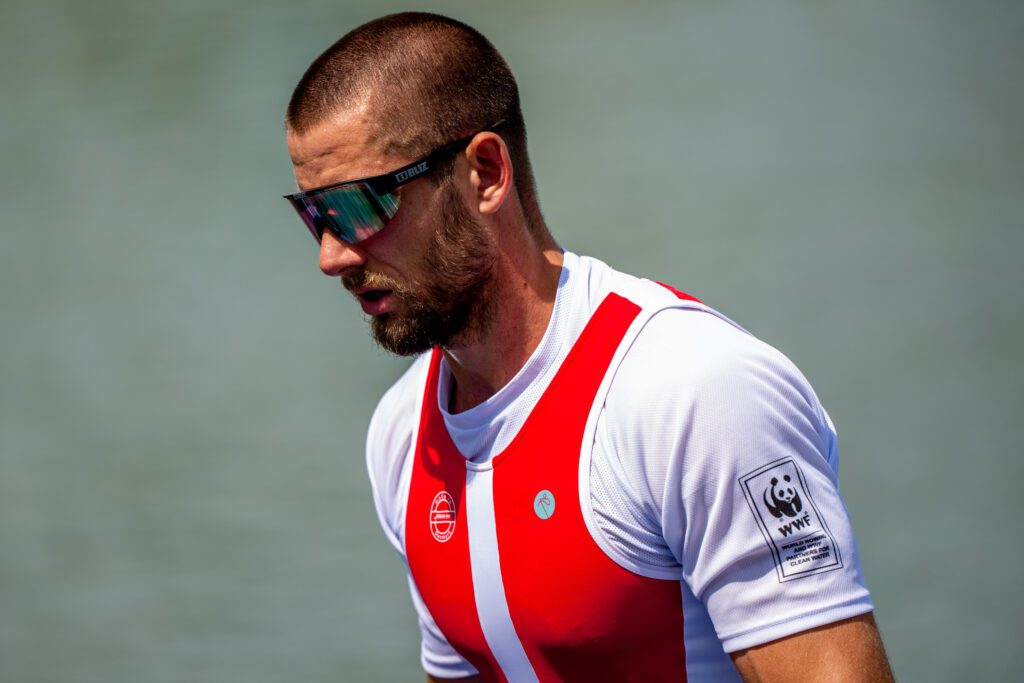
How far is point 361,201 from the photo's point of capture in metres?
1.67

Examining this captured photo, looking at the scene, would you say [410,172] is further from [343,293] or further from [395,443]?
[343,293]

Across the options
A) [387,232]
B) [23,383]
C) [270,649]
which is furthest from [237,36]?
[387,232]

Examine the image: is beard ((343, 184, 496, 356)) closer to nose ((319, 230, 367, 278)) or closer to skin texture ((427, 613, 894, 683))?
nose ((319, 230, 367, 278))

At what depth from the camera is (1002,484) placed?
4340mm

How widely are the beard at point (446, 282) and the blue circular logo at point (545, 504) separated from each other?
0.91 ft

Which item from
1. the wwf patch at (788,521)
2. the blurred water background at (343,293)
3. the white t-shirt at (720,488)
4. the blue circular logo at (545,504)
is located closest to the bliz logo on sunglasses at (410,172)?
the white t-shirt at (720,488)

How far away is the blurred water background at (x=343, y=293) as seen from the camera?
416 cm

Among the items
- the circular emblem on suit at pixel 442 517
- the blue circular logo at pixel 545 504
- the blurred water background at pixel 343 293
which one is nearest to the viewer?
the blue circular logo at pixel 545 504

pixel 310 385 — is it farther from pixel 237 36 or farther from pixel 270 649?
pixel 237 36

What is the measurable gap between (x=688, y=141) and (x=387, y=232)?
3.83 meters

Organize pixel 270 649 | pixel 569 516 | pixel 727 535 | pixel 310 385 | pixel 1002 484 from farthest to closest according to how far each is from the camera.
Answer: pixel 310 385
pixel 1002 484
pixel 270 649
pixel 569 516
pixel 727 535

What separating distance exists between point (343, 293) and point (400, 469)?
10.1ft

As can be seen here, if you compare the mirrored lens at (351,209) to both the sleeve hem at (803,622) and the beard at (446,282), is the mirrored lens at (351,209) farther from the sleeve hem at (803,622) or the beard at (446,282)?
the sleeve hem at (803,622)

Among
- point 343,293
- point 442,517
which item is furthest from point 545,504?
point 343,293
